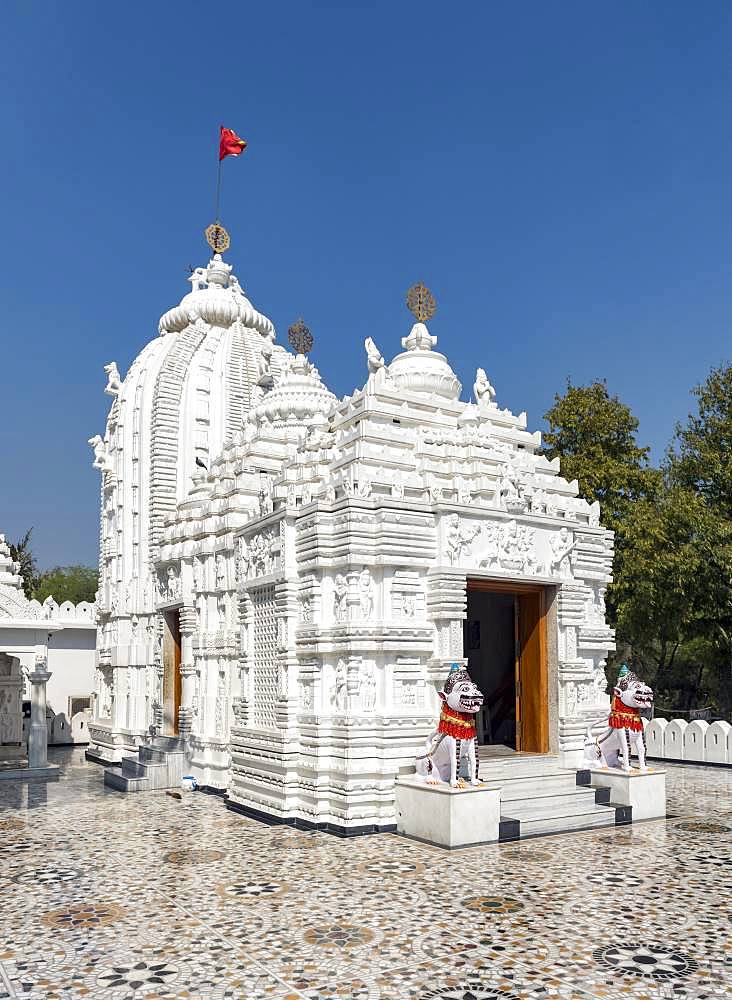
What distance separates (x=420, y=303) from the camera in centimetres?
1617

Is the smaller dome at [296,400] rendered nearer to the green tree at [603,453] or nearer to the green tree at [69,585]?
the green tree at [603,453]

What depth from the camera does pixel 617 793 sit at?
12094mm

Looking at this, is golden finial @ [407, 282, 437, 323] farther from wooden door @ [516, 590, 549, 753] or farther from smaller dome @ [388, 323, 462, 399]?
wooden door @ [516, 590, 549, 753]

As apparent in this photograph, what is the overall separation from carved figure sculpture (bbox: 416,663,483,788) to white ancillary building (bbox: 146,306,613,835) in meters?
0.64

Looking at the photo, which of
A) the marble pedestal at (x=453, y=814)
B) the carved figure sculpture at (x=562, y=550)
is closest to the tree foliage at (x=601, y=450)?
the carved figure sculpture at (x=562, y=550)

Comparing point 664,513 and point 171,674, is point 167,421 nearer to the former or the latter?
point 171,674

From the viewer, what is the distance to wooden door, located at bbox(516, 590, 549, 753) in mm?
13328

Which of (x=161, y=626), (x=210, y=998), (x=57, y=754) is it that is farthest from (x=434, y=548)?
(x=57, y=754)

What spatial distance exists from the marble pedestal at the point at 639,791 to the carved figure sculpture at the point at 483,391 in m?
6.40

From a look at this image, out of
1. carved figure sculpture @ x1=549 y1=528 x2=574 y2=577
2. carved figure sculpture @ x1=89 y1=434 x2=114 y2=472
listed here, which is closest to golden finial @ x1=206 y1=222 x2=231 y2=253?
carved figure sculpture @ x1=89 y1=434 x2=114 y2=472

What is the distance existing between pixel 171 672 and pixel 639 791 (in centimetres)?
1016

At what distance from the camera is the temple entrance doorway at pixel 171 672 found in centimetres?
1806

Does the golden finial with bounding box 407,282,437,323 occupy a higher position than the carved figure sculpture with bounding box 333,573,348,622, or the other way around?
the golden finial with bounding box 407,282,437,323

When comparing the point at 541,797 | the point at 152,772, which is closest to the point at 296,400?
the point at 152,772
